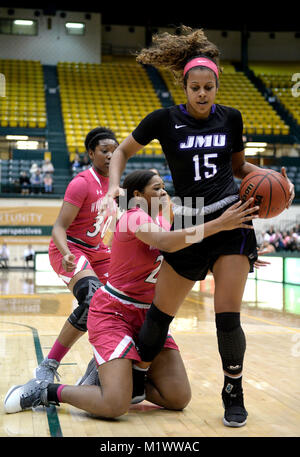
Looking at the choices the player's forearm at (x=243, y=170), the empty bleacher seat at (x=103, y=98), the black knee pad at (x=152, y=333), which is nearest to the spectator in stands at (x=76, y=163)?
the empty bleacher seat at (x=103, y=98)

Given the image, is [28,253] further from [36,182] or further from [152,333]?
[152,333]

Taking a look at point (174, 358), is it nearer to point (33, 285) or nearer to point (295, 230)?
point (33, 285)

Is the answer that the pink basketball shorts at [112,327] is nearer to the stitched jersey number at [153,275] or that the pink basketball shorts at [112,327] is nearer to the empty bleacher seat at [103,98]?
the stitched jersey number at [153,275]

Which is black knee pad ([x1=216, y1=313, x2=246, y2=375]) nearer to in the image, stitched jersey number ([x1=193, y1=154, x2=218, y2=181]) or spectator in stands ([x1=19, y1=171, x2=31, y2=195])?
stitched jersey number ([x1=193, y1=154, x2=218, y2=181])

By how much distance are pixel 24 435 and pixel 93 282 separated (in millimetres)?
1074

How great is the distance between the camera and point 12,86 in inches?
808

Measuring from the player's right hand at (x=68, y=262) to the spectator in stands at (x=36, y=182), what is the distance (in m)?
12.5

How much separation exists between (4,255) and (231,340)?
13.9 m

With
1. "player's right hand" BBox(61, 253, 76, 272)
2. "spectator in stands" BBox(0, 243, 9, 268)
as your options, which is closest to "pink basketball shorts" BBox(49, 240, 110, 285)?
"player's right hand" BBox(61, 253, 76, 272)

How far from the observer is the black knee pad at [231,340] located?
8.99ft

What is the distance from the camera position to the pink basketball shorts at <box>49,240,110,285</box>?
3.61 metres

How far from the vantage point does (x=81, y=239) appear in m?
3.83

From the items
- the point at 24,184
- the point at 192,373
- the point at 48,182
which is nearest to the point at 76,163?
the point at 48,182

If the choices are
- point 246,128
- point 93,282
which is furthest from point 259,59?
point 93,282
